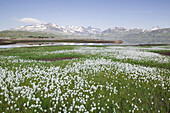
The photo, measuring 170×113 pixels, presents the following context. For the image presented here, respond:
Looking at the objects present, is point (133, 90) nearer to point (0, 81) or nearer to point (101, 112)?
point (101, 112)

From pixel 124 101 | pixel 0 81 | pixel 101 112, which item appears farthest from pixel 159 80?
pixel 0 81

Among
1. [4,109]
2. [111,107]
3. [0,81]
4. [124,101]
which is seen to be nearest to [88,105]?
[111,107]

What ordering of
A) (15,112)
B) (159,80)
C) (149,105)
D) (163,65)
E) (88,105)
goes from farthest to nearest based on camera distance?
1. (163,65)
2. (159,80)
3. (149,105)
4. (88,105)
5. (15,112)

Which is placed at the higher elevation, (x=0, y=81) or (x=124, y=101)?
(x=0, y=81)

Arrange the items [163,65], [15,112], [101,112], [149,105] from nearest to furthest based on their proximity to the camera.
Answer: [15,112]
[101,112]
[149,105]
[163,65]

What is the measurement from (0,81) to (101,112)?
699cm

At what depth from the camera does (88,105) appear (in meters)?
6.94

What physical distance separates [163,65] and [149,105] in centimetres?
1323

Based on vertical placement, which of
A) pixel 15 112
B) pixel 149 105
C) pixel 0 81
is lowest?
pixel 149 105

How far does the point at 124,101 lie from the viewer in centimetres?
755

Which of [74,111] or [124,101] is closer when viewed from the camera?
[74,111]

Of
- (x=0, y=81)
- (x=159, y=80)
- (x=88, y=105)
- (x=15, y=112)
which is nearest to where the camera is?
(x=15, y=112)

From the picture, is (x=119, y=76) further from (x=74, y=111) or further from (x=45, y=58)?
(x=45, y=58)

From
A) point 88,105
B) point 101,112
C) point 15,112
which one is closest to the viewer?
point 15,112
